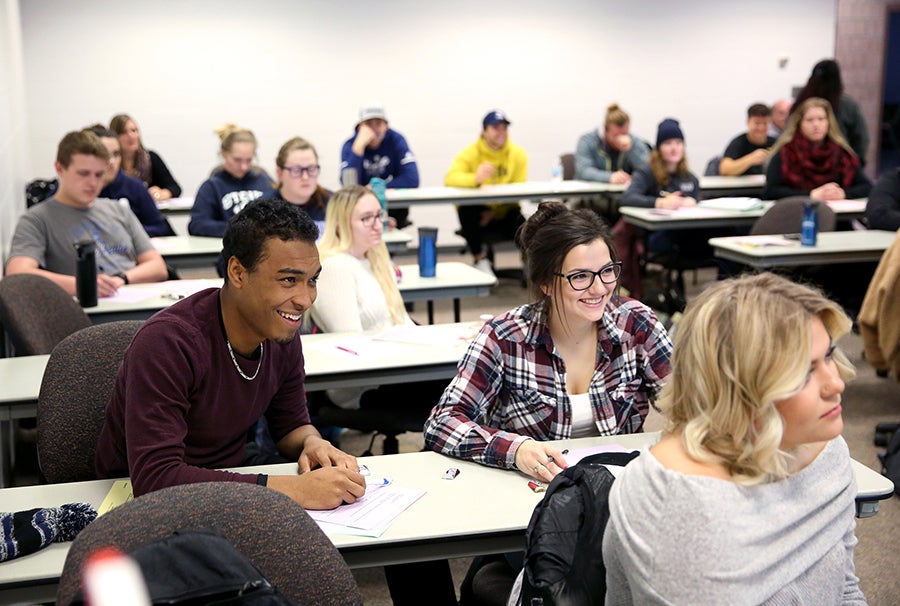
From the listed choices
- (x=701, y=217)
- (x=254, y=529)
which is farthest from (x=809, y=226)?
(x=254, y=529)

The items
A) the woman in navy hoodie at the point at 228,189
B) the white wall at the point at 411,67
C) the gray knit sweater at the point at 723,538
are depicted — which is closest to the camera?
the gray knit sweater at the point at 723,538

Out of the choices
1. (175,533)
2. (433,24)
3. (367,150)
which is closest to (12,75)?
(367,150)

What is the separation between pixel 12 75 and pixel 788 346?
6698 millimetres

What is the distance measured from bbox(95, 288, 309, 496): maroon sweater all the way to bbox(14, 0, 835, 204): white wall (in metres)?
6.96

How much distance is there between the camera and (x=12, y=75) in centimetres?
679

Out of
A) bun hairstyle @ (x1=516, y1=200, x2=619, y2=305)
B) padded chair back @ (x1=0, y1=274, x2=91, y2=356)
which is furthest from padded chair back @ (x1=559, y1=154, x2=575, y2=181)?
bun hairstyle @ (x1=516, y1=200, x2=619, y2=305)

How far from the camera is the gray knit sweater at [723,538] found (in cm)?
132

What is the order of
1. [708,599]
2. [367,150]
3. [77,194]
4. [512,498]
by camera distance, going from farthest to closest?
[367,150] < [77,194] < [512,498] < [708,599]

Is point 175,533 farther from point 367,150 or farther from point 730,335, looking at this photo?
point 367,150

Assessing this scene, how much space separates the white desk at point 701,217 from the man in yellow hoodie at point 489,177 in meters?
1.41

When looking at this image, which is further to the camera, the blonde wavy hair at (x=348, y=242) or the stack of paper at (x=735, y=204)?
the stack of paper at (x=735, y=204)

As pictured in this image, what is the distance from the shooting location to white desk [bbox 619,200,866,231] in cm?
590

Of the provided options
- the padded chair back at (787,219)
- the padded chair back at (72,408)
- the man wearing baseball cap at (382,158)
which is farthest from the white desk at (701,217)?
the padded chair back at (72,408)

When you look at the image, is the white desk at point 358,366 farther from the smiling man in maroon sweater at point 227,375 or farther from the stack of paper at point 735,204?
the stack of paper at point 735,204
